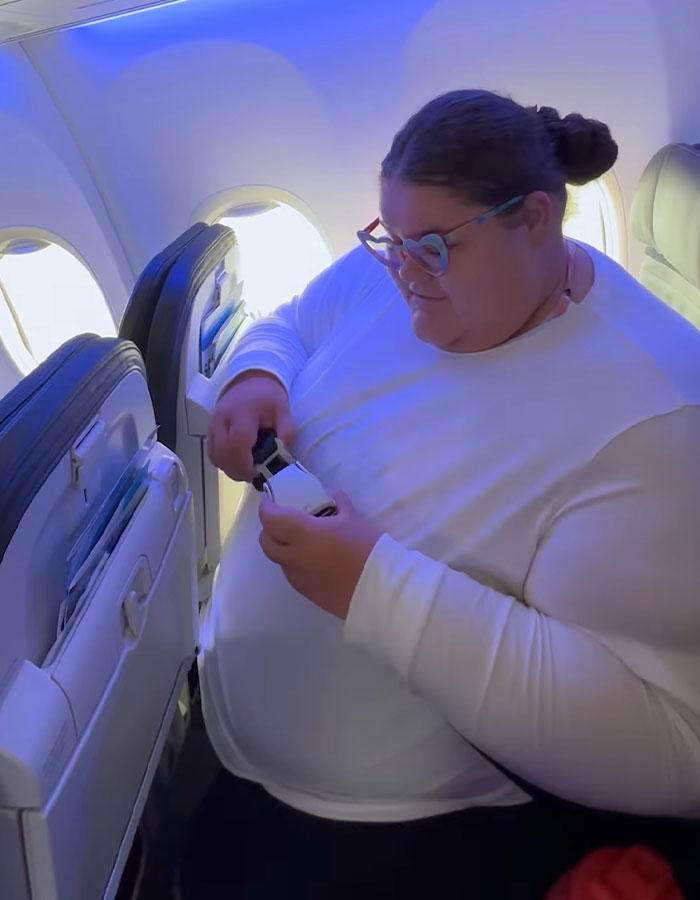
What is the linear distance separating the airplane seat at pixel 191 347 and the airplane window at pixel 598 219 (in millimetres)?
1000

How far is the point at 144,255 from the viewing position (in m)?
2.55

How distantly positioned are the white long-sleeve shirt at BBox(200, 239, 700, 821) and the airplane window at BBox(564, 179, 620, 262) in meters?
Answer: 1.32

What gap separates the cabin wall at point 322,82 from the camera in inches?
79.1

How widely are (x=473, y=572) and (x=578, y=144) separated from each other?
0.52 m

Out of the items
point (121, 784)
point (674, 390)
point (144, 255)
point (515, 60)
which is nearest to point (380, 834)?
point (121, 784)

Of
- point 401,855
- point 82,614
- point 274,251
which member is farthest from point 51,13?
point 401,855

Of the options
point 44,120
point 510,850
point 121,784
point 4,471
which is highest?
point 44,120

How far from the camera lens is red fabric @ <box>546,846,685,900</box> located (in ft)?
2.54

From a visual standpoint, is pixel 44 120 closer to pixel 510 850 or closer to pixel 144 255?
pixel 144 255

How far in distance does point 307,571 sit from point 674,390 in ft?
1.36

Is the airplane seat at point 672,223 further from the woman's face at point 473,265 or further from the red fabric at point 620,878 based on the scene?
the red fabric at point 620,878

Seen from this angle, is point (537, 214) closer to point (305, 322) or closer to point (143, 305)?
point (305, 322)

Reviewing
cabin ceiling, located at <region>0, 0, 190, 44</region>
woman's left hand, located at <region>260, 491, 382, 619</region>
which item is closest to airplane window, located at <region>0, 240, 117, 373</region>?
cabin ceiling, located at <region>0, 0, 190, 44</region>

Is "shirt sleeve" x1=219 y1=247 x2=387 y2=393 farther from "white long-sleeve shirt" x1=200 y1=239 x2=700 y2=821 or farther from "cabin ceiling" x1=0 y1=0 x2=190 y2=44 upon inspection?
"cabin ceiling" x1=0 y1=0 x2=190 y2=44
